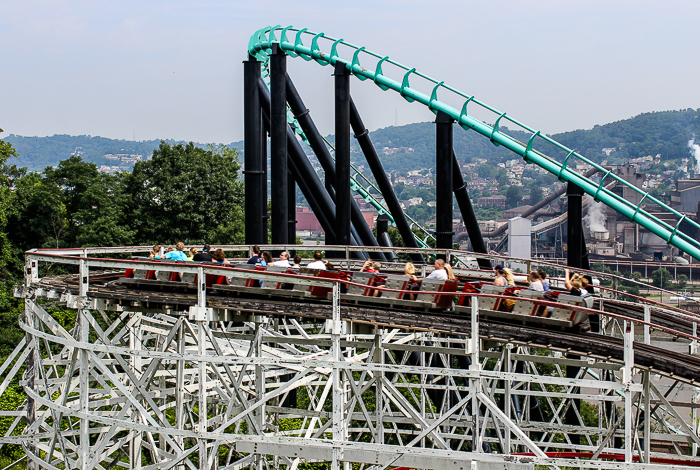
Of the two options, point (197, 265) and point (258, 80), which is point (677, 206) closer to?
point (258, 80)

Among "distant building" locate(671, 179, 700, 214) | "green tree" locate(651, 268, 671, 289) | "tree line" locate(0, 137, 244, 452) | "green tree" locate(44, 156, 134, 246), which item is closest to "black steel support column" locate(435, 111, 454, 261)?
"tree line" locate(0, 137, 244, 452)

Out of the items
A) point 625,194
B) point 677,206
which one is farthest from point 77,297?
point 677,206

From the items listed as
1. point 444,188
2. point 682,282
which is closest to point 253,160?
point 444,188

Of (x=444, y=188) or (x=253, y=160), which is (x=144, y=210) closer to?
(x=253, y=160)

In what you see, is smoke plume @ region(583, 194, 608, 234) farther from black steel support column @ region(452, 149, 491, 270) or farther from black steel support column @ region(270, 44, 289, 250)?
black steel support column @ region(270, 44, 289, 250)

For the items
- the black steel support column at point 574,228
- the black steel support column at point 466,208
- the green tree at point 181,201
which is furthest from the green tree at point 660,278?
the black steel support column at point 574,228

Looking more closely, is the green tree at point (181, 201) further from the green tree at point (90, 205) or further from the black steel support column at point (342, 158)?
the black steel support column at point (342, 158)
